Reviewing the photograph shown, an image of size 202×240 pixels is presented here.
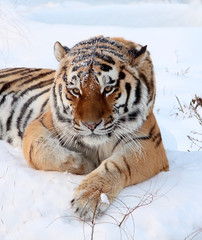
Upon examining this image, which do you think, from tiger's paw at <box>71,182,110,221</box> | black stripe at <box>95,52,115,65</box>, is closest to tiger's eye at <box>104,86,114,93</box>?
black stripe at <box>95,52,115,65</box>

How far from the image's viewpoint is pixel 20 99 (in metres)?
3.59

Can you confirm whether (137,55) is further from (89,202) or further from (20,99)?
(20,99)

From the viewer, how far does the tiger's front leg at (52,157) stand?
2510mm

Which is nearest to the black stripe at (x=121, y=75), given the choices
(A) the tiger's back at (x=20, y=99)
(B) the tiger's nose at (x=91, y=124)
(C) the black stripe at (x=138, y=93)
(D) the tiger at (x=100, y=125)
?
(D) the tiger at (x=100, y=125)

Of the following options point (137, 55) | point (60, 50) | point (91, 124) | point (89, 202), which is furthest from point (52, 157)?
point (137, 55)

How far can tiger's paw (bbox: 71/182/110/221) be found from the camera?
2.02m

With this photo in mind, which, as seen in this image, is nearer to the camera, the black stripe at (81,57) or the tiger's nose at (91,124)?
the tiger's nose at (91,124)

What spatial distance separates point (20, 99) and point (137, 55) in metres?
1.43

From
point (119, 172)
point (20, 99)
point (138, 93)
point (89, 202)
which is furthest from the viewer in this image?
point (20, 99)

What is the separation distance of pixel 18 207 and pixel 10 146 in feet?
3.91

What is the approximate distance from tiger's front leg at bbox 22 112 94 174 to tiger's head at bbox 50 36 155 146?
0.31 feet

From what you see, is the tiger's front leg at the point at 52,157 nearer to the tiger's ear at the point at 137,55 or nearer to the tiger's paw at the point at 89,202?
the tiger's paw at the point at 89,202

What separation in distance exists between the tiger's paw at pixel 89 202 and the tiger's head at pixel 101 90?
→ 0.31m

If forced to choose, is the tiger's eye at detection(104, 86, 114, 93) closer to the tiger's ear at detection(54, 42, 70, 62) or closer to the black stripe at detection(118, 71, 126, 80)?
the black stripe at detection(118, 71, 126, 80)
